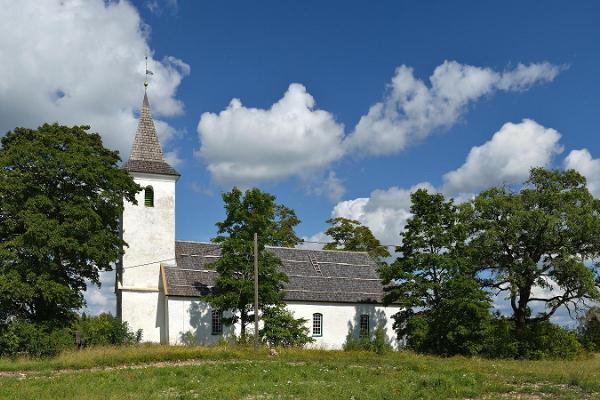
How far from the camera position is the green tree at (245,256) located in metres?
36.2

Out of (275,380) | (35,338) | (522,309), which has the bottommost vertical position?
(275,380)

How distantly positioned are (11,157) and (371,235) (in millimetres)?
36689

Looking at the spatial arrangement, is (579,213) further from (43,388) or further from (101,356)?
(43,388)

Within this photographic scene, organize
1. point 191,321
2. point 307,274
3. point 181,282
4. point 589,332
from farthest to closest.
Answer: point 307,274 → point 181,282 → point 589,332 → point 191,321

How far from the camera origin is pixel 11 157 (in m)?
31.7

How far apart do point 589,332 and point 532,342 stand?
593cm

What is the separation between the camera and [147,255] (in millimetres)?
A: 41781

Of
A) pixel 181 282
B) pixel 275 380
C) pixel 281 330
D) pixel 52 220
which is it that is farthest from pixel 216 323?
pixel 275 380

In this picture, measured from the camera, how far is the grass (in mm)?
16938

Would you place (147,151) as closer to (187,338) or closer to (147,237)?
(147,237)

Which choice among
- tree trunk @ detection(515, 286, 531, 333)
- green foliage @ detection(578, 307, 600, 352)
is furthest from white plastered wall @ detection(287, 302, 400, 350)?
green foliage @ detection(578, 307, 600, 352)

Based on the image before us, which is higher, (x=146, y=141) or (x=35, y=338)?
(x=146, y=141)

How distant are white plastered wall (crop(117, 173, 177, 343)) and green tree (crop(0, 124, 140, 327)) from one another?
6649mm

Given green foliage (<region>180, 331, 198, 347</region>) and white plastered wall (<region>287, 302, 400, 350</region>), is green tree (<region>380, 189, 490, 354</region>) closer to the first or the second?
white plastered wall (<region>287, 302, 400, 350</region>)
